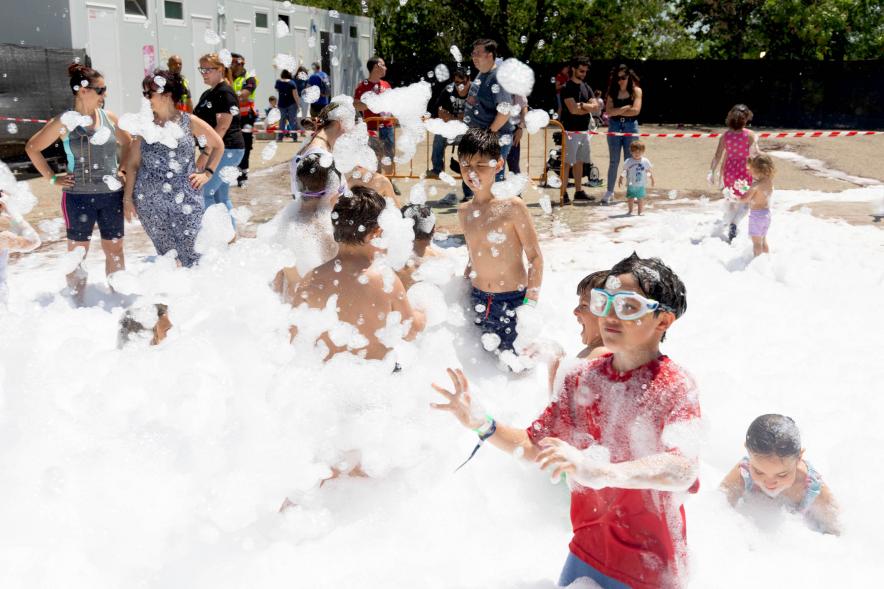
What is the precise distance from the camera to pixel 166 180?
5.76 meters

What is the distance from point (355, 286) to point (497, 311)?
164 centimetres

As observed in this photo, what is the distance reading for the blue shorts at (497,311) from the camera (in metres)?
4.92

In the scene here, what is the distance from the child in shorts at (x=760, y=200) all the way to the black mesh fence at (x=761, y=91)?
18041 millimetres

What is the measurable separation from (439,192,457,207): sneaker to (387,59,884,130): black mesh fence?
1524 cm

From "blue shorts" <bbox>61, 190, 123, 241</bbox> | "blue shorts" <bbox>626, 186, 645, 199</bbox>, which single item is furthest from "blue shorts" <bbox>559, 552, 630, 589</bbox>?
"blue shorts" <bbox>626, 186, 645, 199</bbox>

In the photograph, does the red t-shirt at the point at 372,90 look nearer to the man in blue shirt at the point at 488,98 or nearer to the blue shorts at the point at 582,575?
the man in blue shirt at the point at 488,98

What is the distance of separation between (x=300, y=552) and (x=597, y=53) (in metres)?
30.2

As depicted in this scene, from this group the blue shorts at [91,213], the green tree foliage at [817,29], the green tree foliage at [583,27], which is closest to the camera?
the blue shorts at [91,213]

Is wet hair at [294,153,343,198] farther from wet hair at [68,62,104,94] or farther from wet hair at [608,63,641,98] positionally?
wet hair at [608,63,641,98]

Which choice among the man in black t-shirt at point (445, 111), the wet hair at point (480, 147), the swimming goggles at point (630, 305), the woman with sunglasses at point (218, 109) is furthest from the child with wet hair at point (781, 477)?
the man in black t-shirt at point (445, 111)

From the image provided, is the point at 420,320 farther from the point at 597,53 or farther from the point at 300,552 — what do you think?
the point at 597,53

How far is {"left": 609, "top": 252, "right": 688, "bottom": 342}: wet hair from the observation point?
92.0 inches

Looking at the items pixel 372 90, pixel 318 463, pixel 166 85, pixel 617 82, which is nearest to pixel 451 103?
pixel 372 90

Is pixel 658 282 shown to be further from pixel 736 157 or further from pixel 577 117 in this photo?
pixel 577 117
